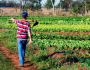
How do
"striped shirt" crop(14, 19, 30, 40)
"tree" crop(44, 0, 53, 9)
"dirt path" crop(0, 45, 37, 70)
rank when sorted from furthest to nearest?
"tree" crop(44, 0, 53, 9), "dirt path" crop(0, 45, 37, 70), "striped shirt" crop(14, 19, 30, 40)

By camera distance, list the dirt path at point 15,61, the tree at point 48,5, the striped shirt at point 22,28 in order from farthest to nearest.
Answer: the tree at point 48,5 < the dirt path at point 15,61 < the striped shirt at point 22,28

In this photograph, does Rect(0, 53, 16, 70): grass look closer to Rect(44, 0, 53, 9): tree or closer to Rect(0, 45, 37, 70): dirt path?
Rect(0, 45, 37, 70): dirt path

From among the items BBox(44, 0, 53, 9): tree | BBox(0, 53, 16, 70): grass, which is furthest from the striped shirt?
BBox(44, 0, 53, 9): tree

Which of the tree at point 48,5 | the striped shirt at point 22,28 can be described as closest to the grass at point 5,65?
the striped shirt at point 22,28

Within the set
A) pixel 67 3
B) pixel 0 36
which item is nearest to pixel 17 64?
pixel 0 36

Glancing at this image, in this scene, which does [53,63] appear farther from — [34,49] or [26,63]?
[34,49]

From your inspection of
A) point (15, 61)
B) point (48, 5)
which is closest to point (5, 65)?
point (15, 61)

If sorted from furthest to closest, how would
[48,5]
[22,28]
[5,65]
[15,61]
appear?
[48,5], [15,61], [5,65], [22,28]

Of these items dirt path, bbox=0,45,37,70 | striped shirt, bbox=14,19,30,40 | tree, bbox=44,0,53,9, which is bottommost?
dirt path, bbox=0,45,37,70

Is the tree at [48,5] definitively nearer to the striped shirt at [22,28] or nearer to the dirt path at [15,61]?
the dirt path at [15,61]

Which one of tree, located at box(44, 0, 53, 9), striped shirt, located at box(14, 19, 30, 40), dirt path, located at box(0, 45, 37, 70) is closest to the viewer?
striped shirt, located at box(14, 19, 30, 40)

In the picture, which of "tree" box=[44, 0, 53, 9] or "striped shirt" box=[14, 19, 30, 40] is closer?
"striped shirt" box=[14, 19, 30, 40]

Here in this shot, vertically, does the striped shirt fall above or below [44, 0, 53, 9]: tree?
below

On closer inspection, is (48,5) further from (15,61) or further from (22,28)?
(22,28)
